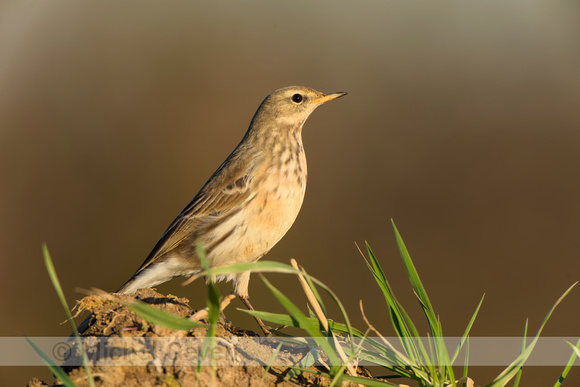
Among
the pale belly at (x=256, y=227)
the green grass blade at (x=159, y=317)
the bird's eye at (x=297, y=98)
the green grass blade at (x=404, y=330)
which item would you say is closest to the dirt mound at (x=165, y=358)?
the green grass blade at (x=159, y=317)

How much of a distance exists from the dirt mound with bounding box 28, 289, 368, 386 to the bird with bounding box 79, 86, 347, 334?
68.7 inches

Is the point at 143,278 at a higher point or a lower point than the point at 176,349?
lower

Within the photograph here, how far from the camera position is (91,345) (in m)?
2.17

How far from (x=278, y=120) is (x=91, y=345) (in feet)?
11.0

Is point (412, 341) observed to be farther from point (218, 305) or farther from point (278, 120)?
point (278, 120)

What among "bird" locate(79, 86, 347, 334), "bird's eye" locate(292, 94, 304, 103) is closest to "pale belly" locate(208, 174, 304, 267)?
"bird" locate(79, 86, 347, 334)

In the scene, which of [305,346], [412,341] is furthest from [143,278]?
[412,341]

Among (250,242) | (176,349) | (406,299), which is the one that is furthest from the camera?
(406,299)

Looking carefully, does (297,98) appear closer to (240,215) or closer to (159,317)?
(240,215)

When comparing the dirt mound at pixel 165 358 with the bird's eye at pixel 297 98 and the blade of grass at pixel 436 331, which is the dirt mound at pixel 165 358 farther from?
the bird's eye at pixel 297 98

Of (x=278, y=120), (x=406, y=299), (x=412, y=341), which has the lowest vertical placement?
(x=406, y=299)

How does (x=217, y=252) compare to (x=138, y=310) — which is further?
(x=217, y=252)

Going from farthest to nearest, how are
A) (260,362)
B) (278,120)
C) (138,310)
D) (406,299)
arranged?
(406,299) → (278,120) → (260,362) → (138,310)

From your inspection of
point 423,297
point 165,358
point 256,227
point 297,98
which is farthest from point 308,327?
point 297,98
